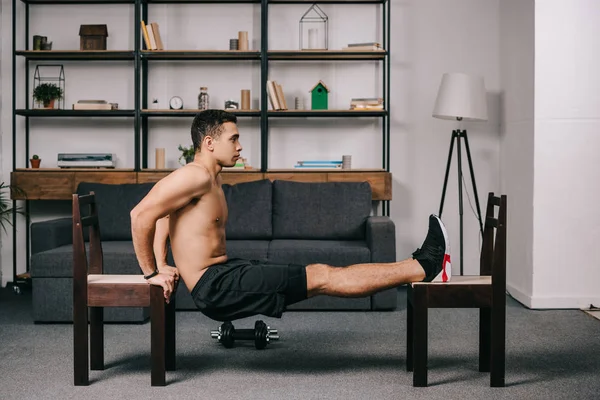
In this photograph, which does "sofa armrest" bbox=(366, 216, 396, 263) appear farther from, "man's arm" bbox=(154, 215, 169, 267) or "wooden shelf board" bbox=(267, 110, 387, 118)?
"man's arm" bbox=(154, 215, 169, 267)

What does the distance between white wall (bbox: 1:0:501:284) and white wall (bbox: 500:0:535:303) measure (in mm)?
236

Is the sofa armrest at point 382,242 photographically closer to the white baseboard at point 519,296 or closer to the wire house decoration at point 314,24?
the white baseboard at point 519,296

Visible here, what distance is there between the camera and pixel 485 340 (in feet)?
10.5

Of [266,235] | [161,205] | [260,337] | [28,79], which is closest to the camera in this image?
[161,205]

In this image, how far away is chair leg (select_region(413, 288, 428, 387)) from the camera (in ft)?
9.68

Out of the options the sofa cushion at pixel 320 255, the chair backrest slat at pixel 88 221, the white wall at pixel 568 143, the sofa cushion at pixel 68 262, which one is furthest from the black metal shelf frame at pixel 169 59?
the chair backrest slat at pixel 88 221

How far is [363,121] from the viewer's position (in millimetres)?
5797

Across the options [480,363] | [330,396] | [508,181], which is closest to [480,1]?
[508,181]

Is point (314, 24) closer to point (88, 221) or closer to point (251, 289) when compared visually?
point (88, 221)

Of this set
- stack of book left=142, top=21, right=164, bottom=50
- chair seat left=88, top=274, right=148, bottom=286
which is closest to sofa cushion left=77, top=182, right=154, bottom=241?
stack of book left=142, top=21, right=164, bottom=50

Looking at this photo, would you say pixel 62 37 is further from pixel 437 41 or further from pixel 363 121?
pixel 437 41

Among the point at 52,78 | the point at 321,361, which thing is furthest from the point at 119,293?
the point at 52,78

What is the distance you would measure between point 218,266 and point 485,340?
4.04 ft

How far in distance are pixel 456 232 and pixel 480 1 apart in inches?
73.1
